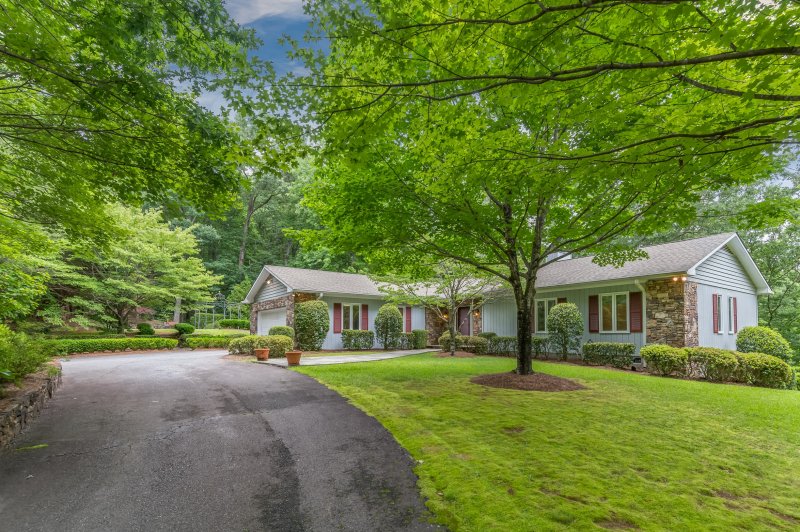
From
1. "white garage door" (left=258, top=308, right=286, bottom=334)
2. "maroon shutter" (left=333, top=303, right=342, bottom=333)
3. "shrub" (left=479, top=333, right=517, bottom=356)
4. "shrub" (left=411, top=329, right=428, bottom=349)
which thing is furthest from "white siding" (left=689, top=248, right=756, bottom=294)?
"white garage door" (left=258, top=308, right=286, bottom=334)

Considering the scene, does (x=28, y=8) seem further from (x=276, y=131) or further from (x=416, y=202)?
(x=416, y=202)

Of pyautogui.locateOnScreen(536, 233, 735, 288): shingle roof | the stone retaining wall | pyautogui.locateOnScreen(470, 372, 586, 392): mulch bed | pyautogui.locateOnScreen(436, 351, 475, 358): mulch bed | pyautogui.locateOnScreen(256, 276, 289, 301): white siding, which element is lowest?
pyautogui.locateOnScreen(436, 351, 475, 358): mulch bed

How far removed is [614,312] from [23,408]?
53.7 feet

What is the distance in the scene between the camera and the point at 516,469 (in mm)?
4082

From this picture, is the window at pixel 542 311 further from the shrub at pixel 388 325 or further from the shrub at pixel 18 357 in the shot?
the shrub at pixel 18 357

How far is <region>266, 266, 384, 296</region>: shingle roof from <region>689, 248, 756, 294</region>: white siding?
541 inches

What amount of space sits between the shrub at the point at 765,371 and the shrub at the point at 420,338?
13.4m

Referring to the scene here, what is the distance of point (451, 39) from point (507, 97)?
0.81 metres

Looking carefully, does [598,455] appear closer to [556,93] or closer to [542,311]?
[556,93]

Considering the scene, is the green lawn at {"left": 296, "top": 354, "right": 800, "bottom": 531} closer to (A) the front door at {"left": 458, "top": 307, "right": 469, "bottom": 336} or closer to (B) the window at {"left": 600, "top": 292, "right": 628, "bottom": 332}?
(B) the window at {"left": 600, "top": 292, "right": 628, "bottom": 332}

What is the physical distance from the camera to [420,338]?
21297 mm

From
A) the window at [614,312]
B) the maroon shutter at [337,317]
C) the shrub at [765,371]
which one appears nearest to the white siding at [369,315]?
the maroon shutter at [337,317]

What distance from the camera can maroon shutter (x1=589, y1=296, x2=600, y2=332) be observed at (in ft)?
50.0

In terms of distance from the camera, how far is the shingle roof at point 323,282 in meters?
19.0
